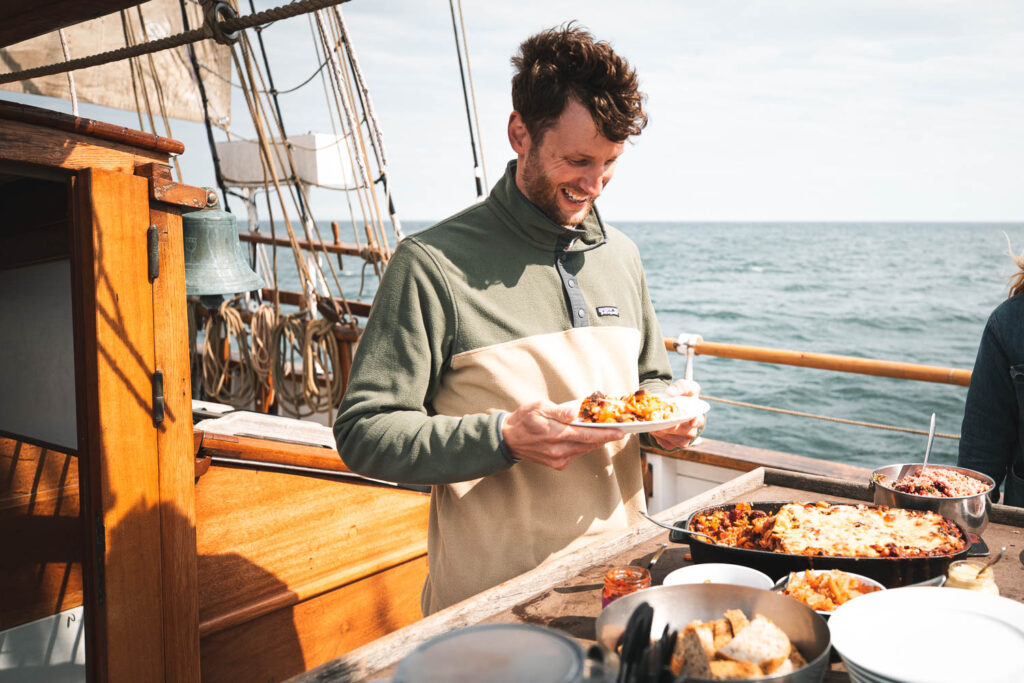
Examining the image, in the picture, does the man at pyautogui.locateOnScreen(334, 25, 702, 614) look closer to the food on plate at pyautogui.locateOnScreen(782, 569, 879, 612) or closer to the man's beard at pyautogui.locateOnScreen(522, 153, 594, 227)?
the man's beard at pyautogui.locateOnScreen(522, 153, 594, 227)

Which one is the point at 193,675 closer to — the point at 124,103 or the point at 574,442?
the point at 574,442

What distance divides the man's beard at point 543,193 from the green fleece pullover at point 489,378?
25mm

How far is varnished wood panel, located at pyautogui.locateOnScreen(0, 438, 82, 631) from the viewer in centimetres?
216

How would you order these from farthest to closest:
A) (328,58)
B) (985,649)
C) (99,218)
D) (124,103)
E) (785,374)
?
(785,374)
(124,103)
(328,58)
(99,218)
(985,649)

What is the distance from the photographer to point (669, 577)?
1176mm

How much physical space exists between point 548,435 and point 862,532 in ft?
1.74

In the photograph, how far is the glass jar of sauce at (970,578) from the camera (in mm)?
1116

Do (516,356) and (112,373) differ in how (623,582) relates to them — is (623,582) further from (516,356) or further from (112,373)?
(112,373)

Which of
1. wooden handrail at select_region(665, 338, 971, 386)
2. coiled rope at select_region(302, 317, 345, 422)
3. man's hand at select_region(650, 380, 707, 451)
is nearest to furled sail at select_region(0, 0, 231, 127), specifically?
coiled rope at select_region(302, 317, 345, 422)

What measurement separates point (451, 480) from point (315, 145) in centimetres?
669

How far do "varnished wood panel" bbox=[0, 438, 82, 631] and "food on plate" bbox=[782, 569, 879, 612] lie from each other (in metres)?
1.88

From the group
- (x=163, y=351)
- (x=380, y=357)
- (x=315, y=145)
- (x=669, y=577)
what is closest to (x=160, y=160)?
(x=163, y=351)

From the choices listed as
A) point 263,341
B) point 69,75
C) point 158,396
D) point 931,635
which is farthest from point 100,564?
point 263,341

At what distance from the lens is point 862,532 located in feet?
4.19
